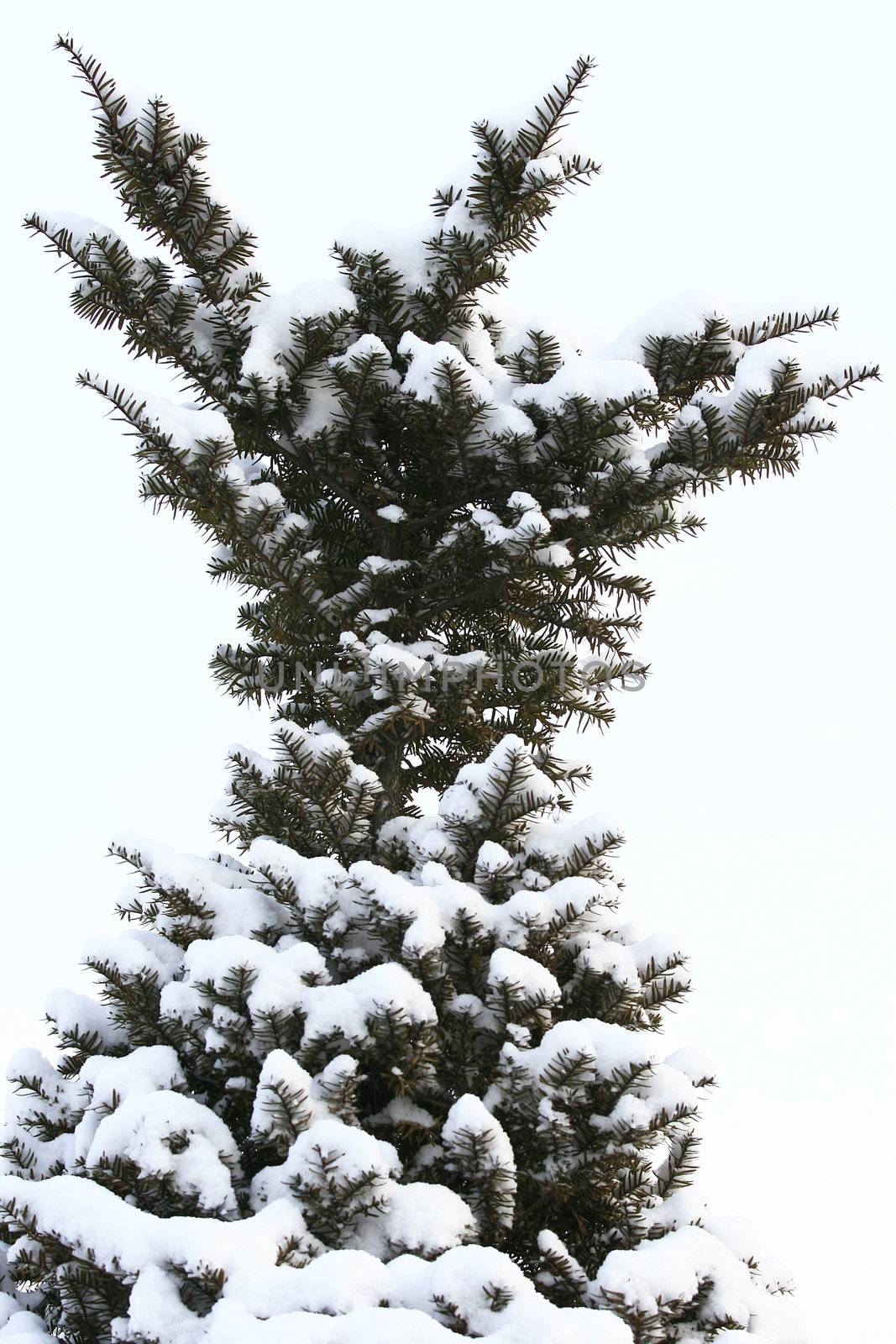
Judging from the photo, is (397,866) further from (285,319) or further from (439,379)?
(285,319)

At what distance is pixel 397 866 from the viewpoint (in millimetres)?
3430

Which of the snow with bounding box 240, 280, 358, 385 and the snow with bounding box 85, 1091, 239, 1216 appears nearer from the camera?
the snow with bounding box 85, 1091, 239, 1216

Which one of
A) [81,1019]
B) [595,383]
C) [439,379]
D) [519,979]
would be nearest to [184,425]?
[439,379]

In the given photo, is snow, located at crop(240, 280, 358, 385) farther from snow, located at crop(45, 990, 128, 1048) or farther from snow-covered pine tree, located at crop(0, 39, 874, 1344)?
snow, located at crop(45, 990, 128, 1048)

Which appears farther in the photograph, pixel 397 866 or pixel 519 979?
pixel 397 866

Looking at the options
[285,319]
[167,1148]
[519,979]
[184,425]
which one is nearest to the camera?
[167,1148]

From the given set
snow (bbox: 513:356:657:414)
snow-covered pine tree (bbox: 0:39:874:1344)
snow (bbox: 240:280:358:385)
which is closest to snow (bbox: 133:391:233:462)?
snow-covered pine tree (bbox: 0:39:874:1344)

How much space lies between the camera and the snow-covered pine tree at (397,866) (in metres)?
2.54

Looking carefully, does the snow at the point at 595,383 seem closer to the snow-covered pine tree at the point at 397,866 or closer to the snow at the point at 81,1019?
the snow-covered pine tree at the point at 397,866

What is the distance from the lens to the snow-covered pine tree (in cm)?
254

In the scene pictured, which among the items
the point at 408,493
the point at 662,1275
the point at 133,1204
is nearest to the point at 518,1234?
the point at 662,1275

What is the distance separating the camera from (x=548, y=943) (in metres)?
3.09

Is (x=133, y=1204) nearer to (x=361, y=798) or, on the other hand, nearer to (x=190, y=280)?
(x=361, y=798)

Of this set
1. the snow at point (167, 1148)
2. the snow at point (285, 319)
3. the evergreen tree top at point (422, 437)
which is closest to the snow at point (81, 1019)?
the snow at point (167, 1148)
